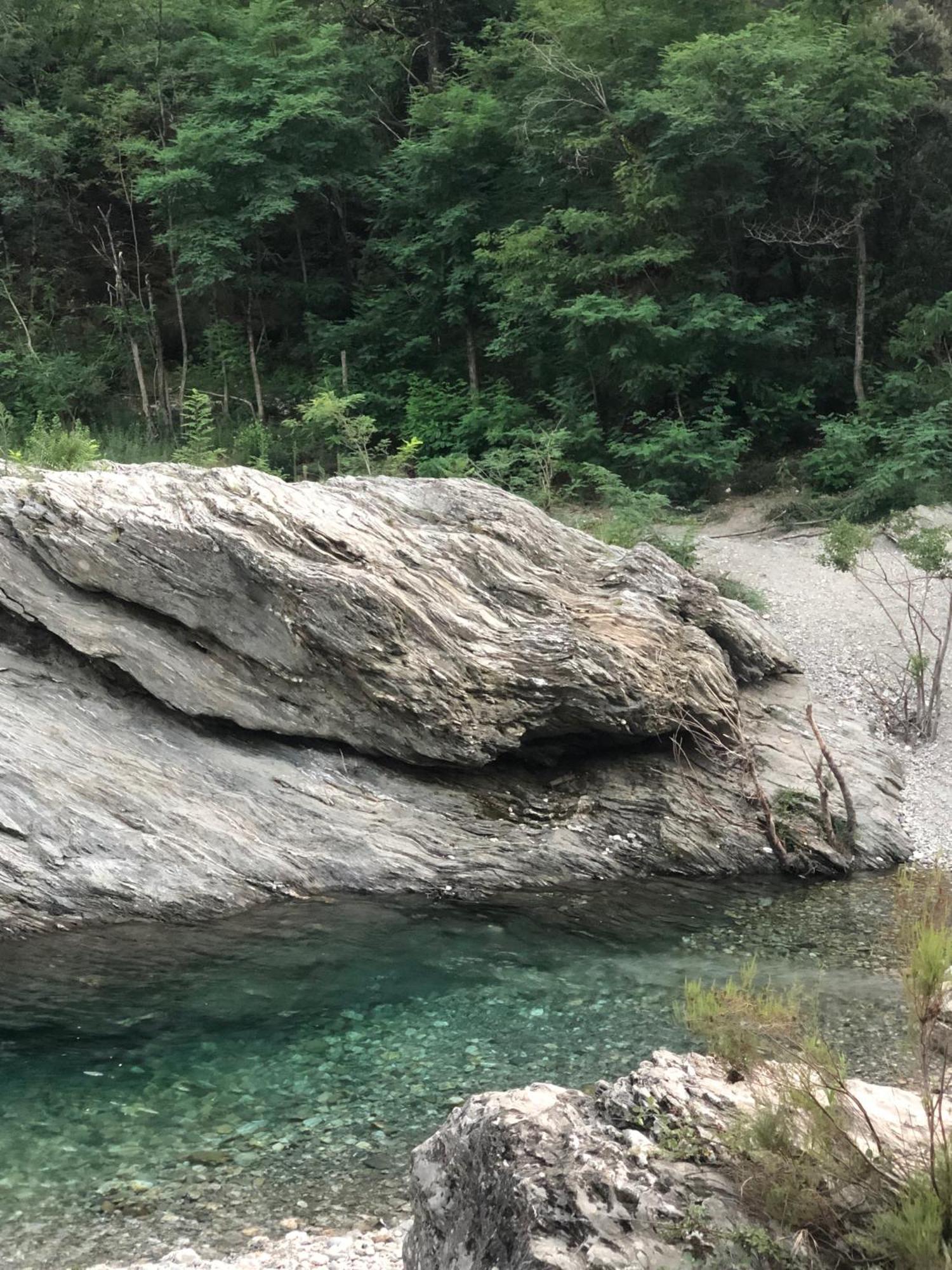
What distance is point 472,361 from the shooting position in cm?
2903

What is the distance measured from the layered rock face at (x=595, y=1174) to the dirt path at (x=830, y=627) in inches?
302

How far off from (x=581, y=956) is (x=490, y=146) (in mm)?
24668

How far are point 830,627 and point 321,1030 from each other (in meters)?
12.5

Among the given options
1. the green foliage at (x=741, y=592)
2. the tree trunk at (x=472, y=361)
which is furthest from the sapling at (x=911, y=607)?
the tree trunk at (x=472, y=361)

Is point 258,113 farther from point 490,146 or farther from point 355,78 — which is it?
point 490,146

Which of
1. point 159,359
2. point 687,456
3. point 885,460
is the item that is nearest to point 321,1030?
point 687,456

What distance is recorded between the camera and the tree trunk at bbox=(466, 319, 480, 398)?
28719 millimetres

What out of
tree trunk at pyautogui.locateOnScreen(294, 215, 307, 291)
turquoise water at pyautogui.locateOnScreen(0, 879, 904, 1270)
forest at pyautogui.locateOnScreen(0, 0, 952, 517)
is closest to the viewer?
turquoise water at pyautogui.locateOnScreen(0, 879, 904, 1270)

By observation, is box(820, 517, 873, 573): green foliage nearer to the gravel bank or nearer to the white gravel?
the white gravel

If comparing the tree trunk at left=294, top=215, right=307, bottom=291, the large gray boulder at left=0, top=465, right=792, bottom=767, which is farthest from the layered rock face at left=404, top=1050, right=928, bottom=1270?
the tree trunk at left=294, top=215, right=307, bottom=291

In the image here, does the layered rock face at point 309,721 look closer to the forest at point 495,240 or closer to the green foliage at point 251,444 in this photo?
the forest at point 495,240

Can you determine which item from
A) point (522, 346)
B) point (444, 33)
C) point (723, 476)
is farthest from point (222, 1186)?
point (444, 33)

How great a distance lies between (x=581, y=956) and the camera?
934 centimetres

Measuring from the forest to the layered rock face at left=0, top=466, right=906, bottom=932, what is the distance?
7.52 m
